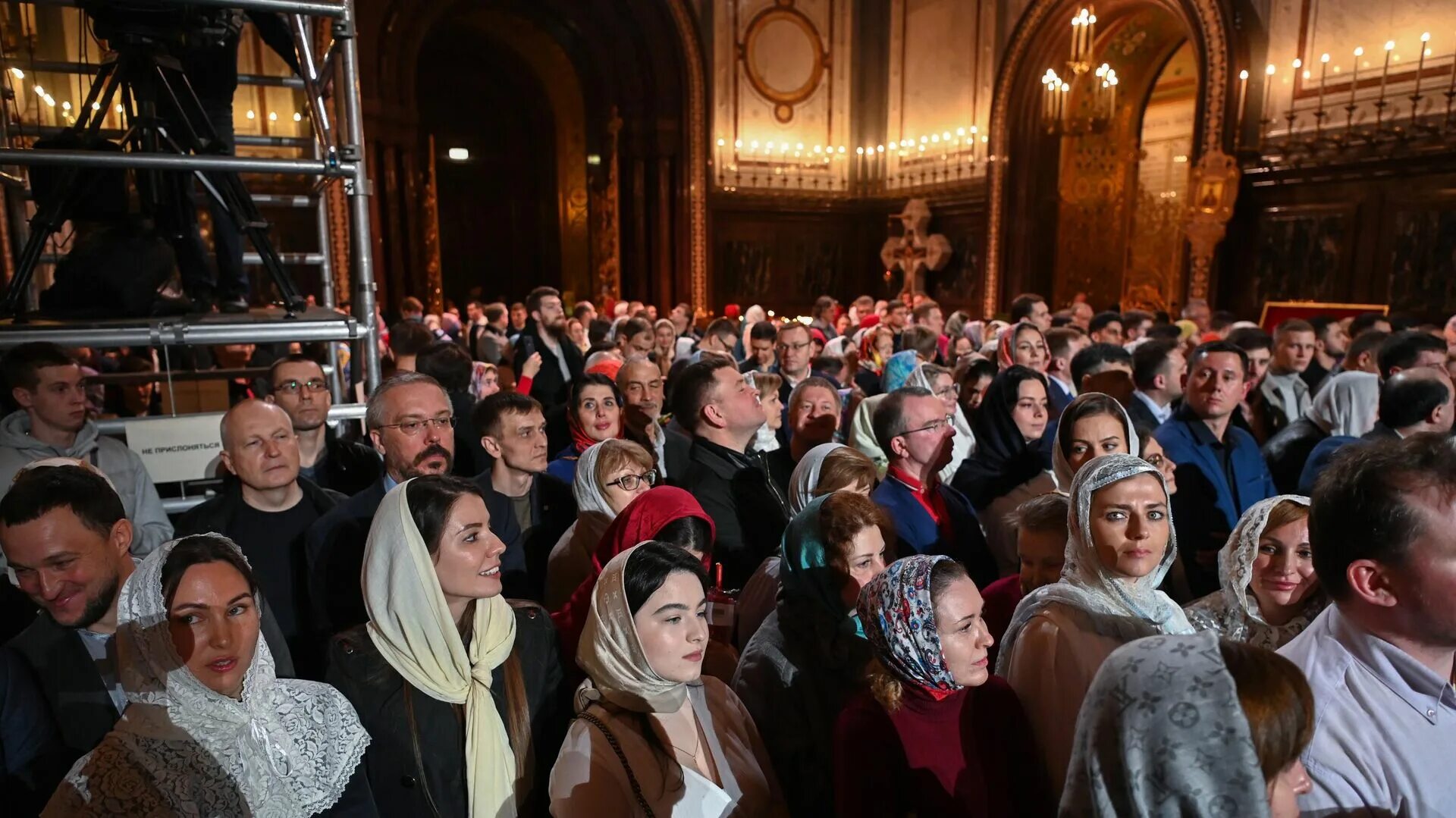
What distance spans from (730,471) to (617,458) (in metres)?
0.59

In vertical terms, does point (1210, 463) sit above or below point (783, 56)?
below

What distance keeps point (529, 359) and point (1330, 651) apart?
6116 mm

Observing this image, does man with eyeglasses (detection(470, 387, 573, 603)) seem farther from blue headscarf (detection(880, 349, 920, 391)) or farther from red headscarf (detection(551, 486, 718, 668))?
blue headscarf (detection(880, 349, 920, 391))

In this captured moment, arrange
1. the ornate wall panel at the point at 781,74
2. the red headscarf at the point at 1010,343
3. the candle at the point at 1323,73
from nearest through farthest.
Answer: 1. the red headscarf at the point at 1010,343
2. the candle at the point at 1323,73
3. the ornate wall panel at the point at 781,74

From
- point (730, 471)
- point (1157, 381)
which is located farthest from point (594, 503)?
point (1157, 381)

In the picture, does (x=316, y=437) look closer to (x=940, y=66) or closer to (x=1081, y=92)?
(x=1081, y=92)

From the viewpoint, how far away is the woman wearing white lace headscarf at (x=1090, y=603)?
2.13m

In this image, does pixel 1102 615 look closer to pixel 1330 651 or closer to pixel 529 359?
pixel 1330 651

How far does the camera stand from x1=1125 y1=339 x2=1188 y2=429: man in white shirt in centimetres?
470

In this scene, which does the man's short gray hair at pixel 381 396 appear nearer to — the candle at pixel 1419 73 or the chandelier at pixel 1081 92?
the chandelier at pixel 1081 92

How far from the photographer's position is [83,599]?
2279 millimetres

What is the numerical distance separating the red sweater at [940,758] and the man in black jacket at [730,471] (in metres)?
1.59

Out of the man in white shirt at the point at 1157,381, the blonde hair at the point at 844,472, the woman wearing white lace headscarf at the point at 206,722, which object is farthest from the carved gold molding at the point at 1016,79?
the woman wearing white lace headscarf at the point at 206,722

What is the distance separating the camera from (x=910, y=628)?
1939 millimetres
